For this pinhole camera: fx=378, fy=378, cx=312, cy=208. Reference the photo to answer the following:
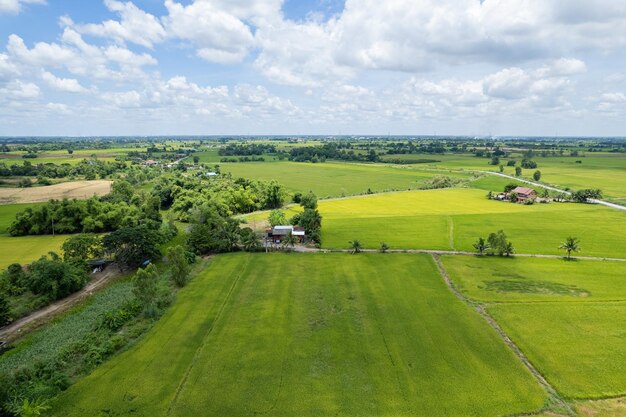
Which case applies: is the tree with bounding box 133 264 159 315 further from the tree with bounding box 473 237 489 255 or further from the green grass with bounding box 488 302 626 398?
the tree with bounding box 473 237 489 255

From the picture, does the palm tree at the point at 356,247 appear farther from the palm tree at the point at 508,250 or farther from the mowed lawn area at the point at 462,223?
the palm tree at the point at 508,250

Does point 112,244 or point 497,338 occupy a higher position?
point 112,244

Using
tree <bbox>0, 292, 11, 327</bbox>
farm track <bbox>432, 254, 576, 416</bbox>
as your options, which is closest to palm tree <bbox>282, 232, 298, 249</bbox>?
farm track <bbox>432, 254, 576, 416</bbox>

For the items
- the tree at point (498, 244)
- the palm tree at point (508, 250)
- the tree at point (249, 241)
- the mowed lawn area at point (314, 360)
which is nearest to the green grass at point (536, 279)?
the tree at point (498, 244)

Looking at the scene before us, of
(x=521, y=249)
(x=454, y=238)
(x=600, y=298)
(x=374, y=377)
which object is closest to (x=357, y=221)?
→ (x=454, y=238)

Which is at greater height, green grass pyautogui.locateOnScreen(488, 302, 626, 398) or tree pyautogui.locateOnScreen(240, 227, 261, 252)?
tree pyautogui.locateOnScreen(240, 227, 261, 252)

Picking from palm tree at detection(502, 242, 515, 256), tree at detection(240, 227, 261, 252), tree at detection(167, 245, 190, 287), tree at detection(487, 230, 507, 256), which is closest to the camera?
tree at detection(167, 245, 190, 287)

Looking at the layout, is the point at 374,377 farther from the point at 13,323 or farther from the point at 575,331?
the point at 13,323

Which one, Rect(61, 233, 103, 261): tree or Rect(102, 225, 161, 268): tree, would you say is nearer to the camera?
Rect(61, 233, 103, 261): tree
